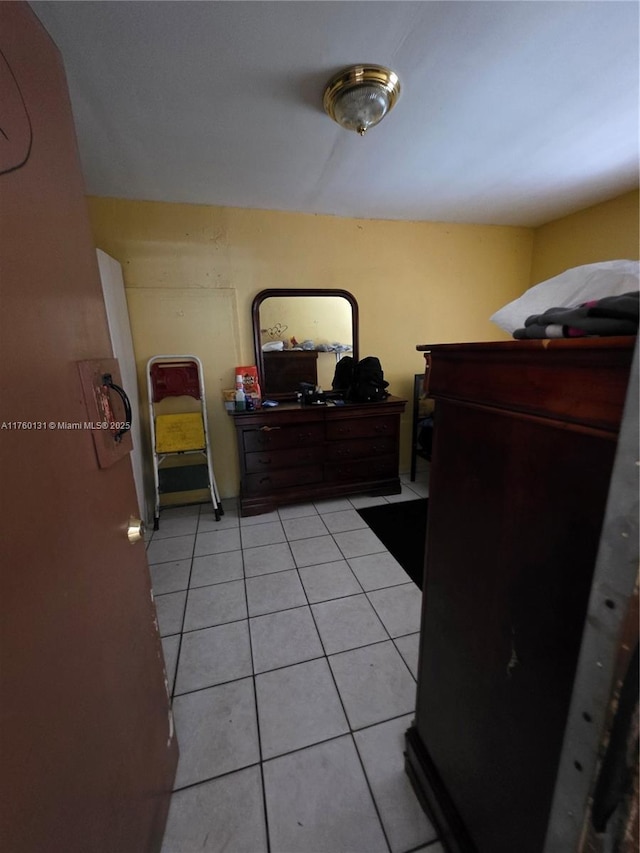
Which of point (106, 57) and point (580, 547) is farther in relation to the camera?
point (106, 57)

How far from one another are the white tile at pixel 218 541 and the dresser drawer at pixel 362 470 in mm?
844

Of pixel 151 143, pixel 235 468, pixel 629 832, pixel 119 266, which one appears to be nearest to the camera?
pixel 629 832

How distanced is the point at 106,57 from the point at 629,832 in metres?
2.28

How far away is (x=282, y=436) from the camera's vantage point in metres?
2.49

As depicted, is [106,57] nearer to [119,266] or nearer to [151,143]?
[151,143]

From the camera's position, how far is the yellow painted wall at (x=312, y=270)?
7.72 feet

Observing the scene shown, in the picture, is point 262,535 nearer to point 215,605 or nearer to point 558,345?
point 215,605

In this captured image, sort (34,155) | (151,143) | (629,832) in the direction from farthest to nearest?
(151,143)
(34,155)
(629,832)

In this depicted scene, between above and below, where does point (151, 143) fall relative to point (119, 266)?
above

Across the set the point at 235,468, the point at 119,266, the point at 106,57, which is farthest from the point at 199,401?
the point at 106,57

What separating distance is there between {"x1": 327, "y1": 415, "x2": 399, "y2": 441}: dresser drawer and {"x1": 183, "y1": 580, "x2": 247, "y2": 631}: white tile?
1.27 m

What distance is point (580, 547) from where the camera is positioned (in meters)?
0.46

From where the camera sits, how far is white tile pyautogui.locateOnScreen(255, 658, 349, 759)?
3.57 feet

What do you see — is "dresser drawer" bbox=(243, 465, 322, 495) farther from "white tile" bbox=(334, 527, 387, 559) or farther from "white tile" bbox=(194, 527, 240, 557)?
"white tile" bbox=(334, 527, 387, 559)
